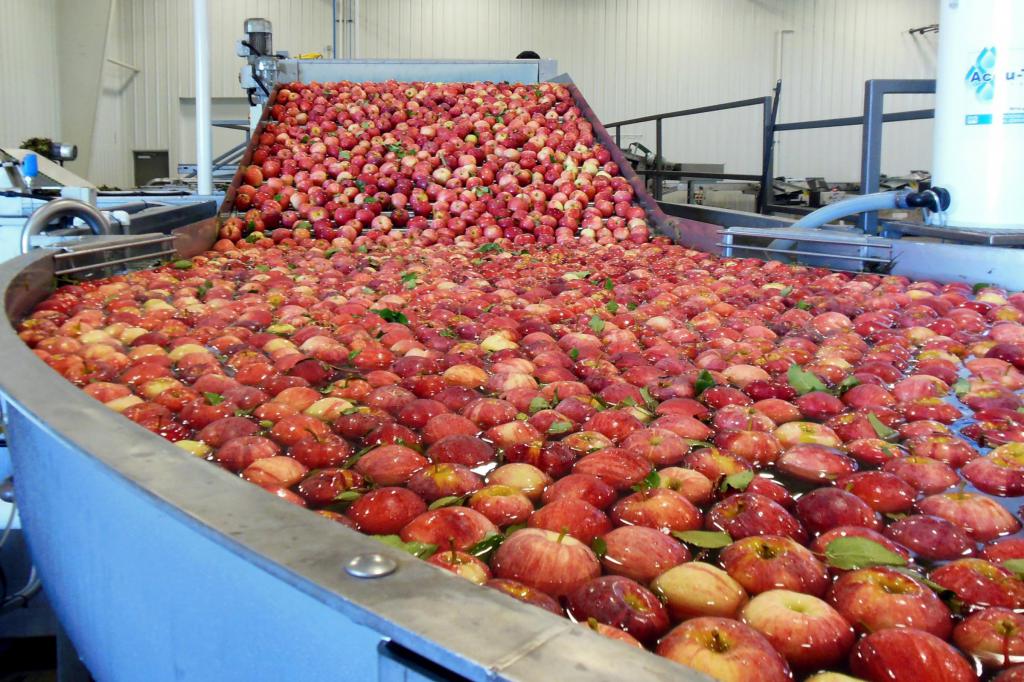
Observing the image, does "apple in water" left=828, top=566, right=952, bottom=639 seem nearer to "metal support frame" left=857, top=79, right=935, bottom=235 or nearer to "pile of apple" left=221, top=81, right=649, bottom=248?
"metal support frame" left=857, top=79, right=935, bottom=235

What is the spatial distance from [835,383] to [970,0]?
6.60 ft

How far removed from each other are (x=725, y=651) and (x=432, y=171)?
4.33 m

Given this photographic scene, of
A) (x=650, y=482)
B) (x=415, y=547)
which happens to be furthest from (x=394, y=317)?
(x=415, y=547)

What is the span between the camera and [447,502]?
1078mm

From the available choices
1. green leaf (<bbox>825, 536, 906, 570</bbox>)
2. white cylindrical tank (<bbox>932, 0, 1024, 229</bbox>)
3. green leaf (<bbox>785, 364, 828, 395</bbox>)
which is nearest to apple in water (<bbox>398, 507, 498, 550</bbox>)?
green leaf (<bbox>825, 536, 906, 570</bbox>)

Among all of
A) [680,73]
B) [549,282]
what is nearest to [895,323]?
[549,282]

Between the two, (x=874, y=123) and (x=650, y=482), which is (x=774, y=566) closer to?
(x=650, y=482)

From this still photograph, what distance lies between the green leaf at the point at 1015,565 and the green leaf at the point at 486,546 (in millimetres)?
550

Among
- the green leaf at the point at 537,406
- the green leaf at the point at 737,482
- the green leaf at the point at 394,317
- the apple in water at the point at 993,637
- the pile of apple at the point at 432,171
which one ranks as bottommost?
the apple in water at the point at 993,637

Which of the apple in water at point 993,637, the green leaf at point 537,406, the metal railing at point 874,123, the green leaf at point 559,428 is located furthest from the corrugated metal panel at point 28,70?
the apple in water at point 993,637

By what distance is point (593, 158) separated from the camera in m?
4.98

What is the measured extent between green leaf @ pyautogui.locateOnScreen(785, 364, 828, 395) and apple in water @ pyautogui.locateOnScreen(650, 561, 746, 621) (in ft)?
2.73

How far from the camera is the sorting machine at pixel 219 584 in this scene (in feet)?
1.52

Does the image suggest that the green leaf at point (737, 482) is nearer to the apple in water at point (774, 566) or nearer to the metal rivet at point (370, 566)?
the apple in water at point (774, 566)
